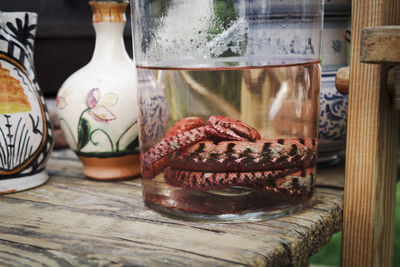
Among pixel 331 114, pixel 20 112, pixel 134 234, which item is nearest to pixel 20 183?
pixel 20 112

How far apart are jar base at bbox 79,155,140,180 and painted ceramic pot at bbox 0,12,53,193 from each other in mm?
70

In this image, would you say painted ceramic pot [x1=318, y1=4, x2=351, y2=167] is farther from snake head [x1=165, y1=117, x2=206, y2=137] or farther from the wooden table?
snake head [x1=165, y1=117, x2=206, y2=137]

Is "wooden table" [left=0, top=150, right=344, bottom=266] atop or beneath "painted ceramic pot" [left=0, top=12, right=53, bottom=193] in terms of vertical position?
beneath

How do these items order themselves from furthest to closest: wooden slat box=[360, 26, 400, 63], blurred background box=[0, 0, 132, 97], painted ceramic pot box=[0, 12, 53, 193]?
1. blurred background box=[0, 0, 132, 97]
2. painted ceramic pot box=[0, 12, 53, 193]
3. wooden slat box=[360, 26, 400, 63]

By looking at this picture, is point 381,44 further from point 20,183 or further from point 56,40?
point 56,40

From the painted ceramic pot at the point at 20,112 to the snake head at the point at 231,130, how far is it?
0.29 m

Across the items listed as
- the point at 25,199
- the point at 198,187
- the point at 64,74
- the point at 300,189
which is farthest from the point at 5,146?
the point at 64,74

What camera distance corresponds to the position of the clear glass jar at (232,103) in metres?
0.57

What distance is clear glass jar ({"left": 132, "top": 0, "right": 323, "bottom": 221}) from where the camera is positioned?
0.57 meters

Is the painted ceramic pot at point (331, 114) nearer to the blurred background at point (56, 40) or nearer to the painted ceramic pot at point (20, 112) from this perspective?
the painted ceramic pot at point (20, 112)

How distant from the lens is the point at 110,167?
0.77 m

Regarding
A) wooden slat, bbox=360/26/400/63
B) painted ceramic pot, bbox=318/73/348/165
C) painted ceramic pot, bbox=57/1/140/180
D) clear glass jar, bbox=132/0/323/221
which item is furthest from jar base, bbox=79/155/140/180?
wooden slat, bbox=360/26/400/63

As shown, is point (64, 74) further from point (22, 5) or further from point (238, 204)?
point (238, 204)

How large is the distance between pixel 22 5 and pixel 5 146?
0.63m
